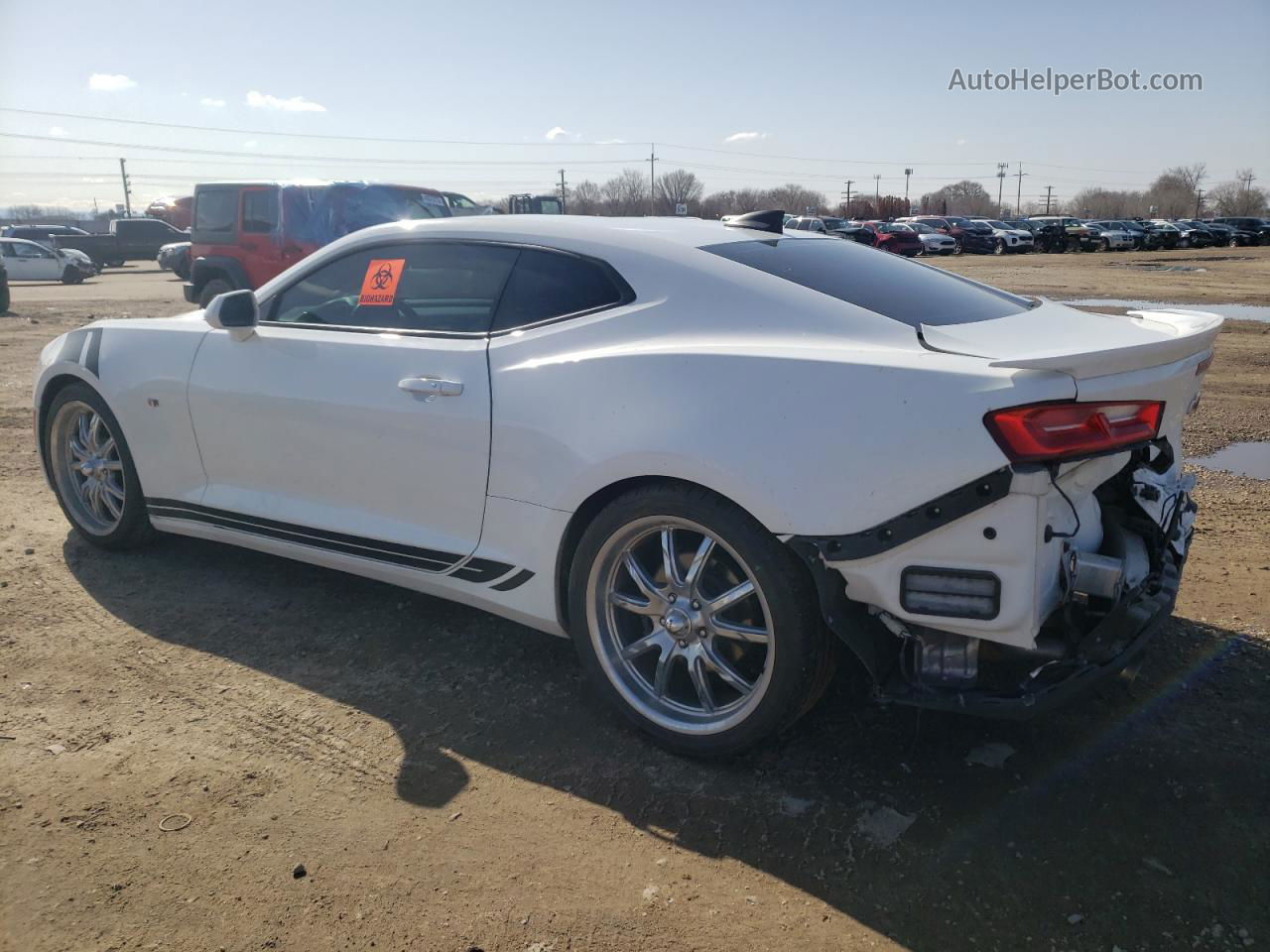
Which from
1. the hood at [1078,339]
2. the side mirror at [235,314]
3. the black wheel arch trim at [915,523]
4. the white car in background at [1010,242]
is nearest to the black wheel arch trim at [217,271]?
the side mirror at [235,314]

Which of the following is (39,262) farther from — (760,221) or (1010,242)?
(1010,242)

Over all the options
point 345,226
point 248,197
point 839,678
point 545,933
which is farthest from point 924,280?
point 248,197

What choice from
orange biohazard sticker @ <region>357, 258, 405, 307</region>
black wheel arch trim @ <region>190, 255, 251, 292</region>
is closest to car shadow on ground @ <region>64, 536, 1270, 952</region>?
orange biohazard sticker @ <region>357, 258, 405, 307</region>

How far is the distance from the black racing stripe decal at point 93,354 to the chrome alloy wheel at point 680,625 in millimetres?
2718

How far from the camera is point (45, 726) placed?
10.0 ft

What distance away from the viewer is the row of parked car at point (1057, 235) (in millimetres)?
38094

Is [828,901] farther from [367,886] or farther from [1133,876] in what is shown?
[367,886]

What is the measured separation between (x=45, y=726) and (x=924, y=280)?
3178 mm

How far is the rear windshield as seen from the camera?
283cm

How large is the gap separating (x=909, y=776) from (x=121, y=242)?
37.0m

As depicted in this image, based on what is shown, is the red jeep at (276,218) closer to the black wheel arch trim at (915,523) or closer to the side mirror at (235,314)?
the side mirror at (235,314)

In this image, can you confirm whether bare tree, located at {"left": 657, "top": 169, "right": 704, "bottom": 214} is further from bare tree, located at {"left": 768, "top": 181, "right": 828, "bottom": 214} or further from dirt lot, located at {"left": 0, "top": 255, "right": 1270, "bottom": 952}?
dirt lot, located at {"left": 0, "top": 255, "right": 1270, "bottom": 952}

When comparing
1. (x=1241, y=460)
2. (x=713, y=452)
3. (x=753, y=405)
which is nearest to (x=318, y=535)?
(x=713, y=452)

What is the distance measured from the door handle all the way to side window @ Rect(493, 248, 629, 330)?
9.7 inches
